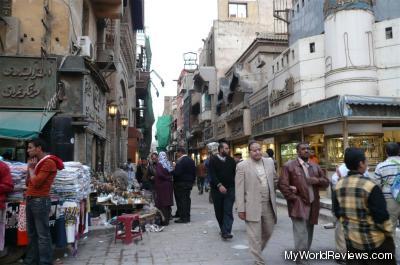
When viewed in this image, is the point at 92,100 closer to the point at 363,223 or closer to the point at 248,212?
the point at 248,212

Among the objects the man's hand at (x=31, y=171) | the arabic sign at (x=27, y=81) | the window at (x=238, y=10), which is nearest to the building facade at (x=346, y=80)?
the arabic sign at (x=27, y=81)

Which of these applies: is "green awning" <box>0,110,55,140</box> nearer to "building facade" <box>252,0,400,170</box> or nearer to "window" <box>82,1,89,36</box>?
"window" <box>82,1,89,36</box>

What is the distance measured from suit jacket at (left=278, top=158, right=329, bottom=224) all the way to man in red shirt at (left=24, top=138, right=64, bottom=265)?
3.26 metres

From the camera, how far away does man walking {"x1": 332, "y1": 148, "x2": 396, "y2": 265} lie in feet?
11.2

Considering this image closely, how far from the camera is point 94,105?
13.7m

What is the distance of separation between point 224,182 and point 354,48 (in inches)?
356

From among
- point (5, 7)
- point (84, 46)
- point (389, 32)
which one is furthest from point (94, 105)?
point (389, 32)

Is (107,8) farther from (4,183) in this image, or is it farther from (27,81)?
(4,183)

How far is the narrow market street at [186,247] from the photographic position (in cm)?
643

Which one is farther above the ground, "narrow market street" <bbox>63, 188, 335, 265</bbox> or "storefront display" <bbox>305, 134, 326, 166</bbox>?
"storefront display" <bbox>305, 134, 326, 166</bbox>

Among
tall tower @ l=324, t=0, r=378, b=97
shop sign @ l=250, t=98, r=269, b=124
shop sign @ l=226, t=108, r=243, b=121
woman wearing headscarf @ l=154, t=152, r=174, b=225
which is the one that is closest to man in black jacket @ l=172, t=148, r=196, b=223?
Answer: woman wearing headscarf @ l=154, t=152, r=174, b=225

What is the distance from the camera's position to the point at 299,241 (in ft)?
19.2

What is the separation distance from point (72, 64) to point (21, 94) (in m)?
1.55

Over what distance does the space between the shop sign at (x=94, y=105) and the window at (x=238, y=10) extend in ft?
77.4
